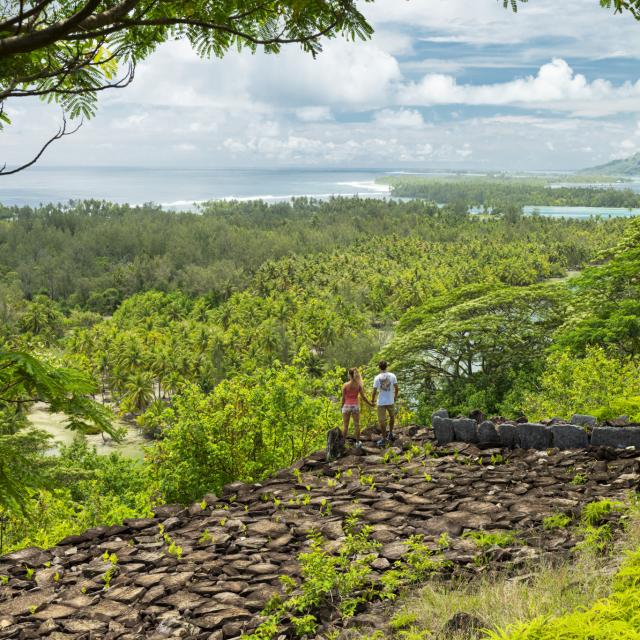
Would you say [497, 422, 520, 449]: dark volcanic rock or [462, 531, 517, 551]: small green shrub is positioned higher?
[497, 422, 520, 449]: dark volcanic rock

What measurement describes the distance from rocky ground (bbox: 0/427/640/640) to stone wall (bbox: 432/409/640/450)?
0.22 m

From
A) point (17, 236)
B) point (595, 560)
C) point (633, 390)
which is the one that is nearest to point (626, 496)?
point (595, 560)

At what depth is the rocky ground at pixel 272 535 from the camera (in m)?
6.22

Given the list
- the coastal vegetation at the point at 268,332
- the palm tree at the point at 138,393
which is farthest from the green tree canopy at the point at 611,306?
the palm tree at the point at 138,393

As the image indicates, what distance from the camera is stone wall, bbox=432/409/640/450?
31.5 feet

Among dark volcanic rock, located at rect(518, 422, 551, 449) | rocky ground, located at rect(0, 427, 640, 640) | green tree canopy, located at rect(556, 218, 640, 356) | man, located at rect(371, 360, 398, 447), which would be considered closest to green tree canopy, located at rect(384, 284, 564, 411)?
green tree canopy, located at rect(556, 218, 640, 356)

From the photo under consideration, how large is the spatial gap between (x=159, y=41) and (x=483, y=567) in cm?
533

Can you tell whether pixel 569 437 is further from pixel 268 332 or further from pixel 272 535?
pixel 268 332

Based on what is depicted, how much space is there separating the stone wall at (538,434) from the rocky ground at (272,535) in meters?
0.22

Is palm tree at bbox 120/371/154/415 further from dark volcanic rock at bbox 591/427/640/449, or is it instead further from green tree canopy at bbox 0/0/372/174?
green tree canopy at bbox 0/0/372/174

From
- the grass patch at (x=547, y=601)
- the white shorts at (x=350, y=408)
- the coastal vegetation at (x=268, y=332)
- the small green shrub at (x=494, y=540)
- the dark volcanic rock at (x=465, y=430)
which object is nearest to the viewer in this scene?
the grass patch at (x=547, y=601)

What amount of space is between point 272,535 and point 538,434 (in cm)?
470

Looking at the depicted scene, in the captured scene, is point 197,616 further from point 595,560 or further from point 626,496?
point 626,496

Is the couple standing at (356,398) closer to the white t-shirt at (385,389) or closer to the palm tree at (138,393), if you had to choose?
the white t-shirt at (385,389)
